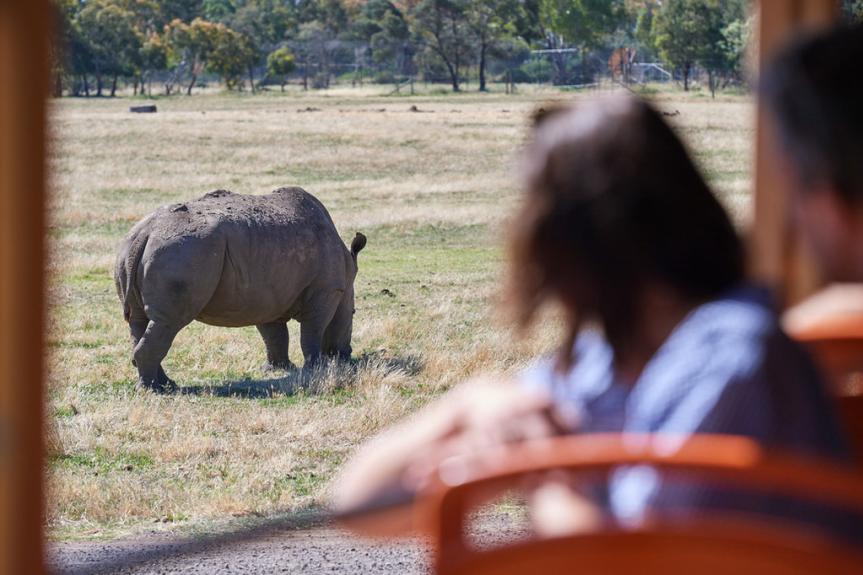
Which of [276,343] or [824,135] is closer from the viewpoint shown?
[824,135]

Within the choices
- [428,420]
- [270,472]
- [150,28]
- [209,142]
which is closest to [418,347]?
[270,472]

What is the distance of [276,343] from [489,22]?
158 ft

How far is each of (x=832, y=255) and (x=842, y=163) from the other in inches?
5.2

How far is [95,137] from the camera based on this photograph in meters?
32.8

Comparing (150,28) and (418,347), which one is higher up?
(150,28)

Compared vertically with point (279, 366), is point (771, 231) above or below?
above

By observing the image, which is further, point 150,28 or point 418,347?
point 150,28

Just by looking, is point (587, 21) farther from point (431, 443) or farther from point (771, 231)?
point (431, 443)

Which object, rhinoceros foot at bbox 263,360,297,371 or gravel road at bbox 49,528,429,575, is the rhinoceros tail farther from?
gravel road at bbox 49,528,429,575

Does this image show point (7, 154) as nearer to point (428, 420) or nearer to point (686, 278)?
point (428, 420)

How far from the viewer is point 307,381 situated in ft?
31.9

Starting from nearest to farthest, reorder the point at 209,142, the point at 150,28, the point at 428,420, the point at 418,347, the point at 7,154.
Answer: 1. the point at 7,154
2. the point at 428,420
3. the point at 418,347
4. the point at 209,142
5. the point at 150,28

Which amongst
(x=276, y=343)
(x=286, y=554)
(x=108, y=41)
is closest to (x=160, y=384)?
(x=276, y=343)

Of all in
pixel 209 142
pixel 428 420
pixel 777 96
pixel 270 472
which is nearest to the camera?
pixel 777 96
